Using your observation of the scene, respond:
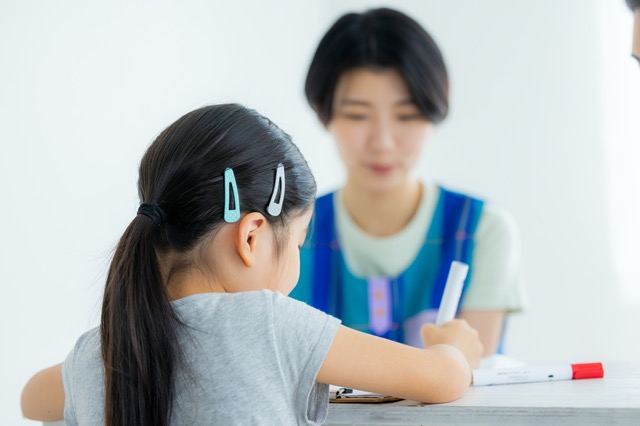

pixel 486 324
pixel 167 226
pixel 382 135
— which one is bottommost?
pixel 486 324

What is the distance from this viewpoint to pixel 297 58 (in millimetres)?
2809

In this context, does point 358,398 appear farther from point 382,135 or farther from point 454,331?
point 382,135

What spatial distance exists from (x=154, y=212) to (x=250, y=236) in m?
0.09

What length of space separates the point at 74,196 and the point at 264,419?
968mm

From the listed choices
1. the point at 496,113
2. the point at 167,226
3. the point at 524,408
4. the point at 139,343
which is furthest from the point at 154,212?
the point at 496,113

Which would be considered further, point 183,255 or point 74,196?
point 74,196

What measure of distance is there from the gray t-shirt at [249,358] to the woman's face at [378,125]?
0.79 m

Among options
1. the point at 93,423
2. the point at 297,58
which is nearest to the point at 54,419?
the point at 93,423

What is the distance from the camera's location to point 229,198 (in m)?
0.79

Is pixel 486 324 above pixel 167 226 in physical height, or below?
below

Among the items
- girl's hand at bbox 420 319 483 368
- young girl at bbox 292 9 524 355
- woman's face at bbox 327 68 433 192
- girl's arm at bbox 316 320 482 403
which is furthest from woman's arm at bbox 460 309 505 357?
girl's arm at bbox 316 320 482 403

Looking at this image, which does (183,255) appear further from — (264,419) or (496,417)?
(496,417)

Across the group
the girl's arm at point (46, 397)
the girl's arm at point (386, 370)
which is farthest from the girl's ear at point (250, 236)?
the girl's arm at point (46, 397)

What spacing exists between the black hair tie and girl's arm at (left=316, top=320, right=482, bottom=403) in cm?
20
